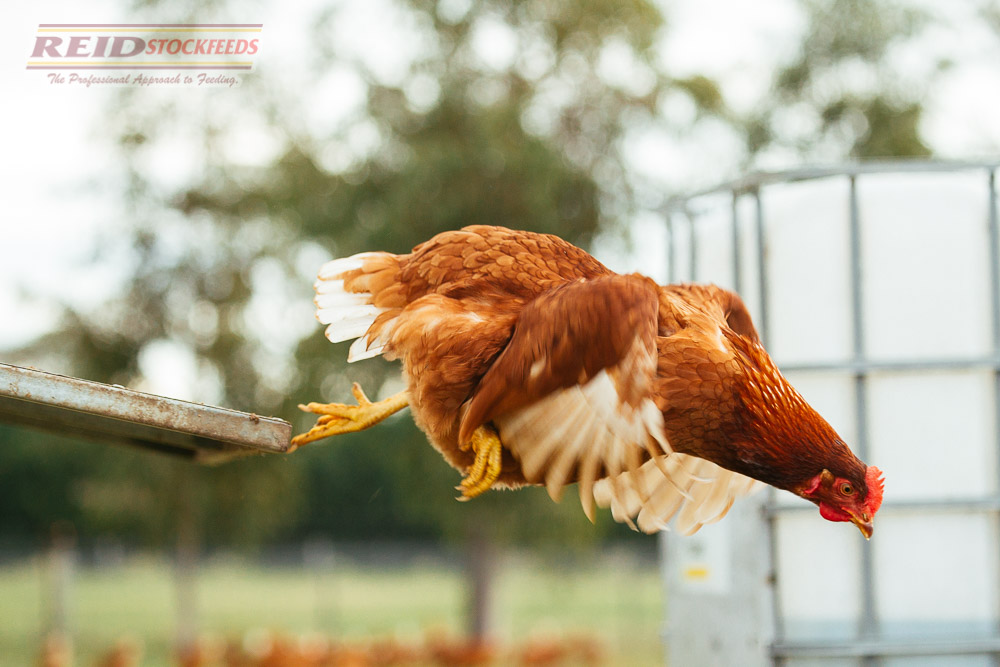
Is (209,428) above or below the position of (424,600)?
above

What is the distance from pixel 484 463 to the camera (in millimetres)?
2516

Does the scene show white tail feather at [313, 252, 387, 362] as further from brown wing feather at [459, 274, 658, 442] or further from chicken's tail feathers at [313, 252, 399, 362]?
brown wing feather at [459, 274, 658, 442]

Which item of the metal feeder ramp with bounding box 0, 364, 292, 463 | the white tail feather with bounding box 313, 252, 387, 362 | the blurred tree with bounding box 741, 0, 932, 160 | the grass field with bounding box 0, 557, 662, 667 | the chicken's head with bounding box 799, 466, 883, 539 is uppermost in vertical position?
the blurred tree with bounding box 741, 0, 932, 160

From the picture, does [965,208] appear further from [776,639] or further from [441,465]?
[441,465]

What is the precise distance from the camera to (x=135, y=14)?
9.22 m

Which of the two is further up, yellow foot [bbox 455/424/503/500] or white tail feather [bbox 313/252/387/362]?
white tail feather [bbox 313/252/387/362]

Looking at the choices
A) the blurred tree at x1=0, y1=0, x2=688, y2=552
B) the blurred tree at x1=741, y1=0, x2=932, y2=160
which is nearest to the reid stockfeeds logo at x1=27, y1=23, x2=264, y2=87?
the blurred tree at x1=0, y1=0, x2=688, y2=552

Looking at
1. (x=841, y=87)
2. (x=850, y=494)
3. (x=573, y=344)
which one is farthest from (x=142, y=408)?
(x=841, y=87)

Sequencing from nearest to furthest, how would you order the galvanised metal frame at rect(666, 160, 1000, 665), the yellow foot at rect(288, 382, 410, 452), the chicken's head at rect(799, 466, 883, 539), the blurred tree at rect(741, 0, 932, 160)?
1. the chicken's head at rect(799, 466, 883, 539)
2. the yellow foot at rect(288, 382, 410, 452)
3. the galvanised metal frame at rect(666, 160, 1000, 665)
4. the blurred tree at rect(741, 0, 932, 160)

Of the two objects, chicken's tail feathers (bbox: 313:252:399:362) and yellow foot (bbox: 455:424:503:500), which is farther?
chicken's tail feathers (bbox: 313:252:399:362)

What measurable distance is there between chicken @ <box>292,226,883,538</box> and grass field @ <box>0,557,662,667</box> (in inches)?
350

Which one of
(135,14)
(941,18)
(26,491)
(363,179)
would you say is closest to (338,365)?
(363,179)

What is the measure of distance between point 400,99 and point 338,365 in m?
3.02

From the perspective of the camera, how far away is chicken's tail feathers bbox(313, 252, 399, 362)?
10.0ft
